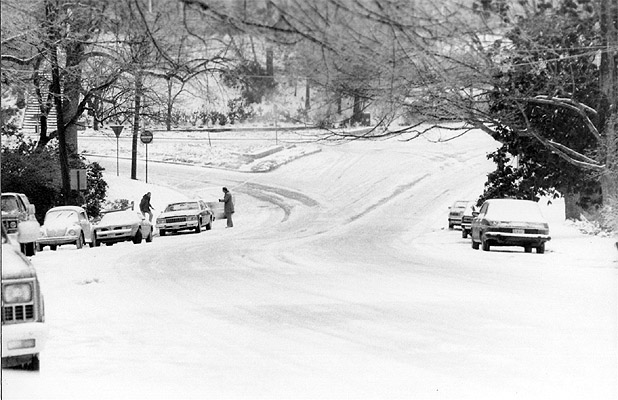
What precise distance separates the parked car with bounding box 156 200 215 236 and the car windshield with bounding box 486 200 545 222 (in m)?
9.46

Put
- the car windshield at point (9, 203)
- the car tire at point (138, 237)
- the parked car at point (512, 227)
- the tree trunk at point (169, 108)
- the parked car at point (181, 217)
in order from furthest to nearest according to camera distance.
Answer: the parked car at point (181, 217), the car tire at point (138, 237), the parked car at point (512, 227), the tree trunk at point (169, 108), the car windshield at point (9, 203)

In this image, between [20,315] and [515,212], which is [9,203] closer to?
[20,315]

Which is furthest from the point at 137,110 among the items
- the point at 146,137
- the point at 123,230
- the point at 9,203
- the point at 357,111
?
the point at 123,230

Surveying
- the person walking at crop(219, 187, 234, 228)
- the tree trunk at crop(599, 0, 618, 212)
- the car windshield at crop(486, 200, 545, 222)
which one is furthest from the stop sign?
the person walking at crop(219, 187, 234, 228)

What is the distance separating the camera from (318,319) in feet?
36.7

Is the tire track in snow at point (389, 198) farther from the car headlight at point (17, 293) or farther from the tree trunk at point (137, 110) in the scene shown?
the car headlight at point (17, 293)

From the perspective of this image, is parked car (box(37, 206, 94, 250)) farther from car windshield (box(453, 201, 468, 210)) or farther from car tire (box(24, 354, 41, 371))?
car windshield (box(453, 201, 468, 210))

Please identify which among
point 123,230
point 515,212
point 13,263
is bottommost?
point 123,230

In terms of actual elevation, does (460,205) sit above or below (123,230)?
below

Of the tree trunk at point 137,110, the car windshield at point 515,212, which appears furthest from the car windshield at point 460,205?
the tree trunk at point 137,110

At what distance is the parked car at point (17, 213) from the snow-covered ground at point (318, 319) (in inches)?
36.2

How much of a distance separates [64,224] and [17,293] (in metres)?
4.69

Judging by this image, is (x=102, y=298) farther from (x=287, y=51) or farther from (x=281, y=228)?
(x=281, y=228)

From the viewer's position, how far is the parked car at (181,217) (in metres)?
30.6
